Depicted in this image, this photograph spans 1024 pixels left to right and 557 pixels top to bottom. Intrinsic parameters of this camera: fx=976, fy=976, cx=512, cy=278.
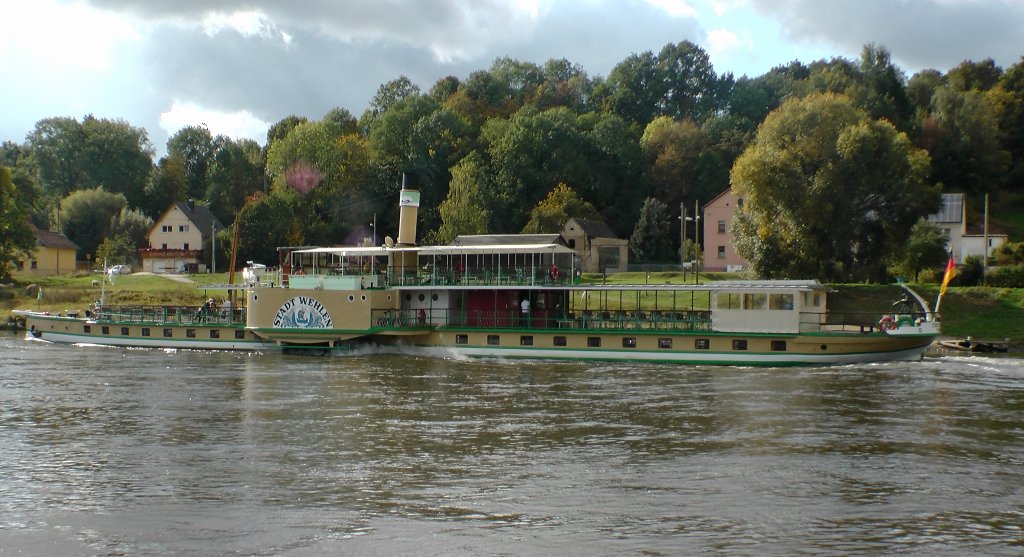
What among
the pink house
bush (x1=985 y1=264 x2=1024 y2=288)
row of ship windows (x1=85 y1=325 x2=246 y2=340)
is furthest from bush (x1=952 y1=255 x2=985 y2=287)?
row of ship windows (x1=85 y1=325 x2=246 y2=340)

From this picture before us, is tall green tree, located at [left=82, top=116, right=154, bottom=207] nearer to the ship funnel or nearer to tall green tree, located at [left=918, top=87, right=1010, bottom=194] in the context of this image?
the ship funnel

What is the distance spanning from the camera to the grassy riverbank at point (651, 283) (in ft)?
172

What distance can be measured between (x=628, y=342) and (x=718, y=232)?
150ft

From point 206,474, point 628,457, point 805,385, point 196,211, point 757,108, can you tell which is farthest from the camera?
point 757,108

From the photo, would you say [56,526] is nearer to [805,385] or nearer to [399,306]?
[805,385]

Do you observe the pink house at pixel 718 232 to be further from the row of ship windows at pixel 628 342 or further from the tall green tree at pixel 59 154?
the tall green tree at pixel 59 154

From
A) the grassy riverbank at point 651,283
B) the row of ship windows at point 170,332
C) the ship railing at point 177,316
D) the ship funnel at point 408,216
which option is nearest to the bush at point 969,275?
the grassy riverbank at point 651,283

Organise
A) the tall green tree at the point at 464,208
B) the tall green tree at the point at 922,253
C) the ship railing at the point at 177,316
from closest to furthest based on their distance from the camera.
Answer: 1. the ship railing at the point at 177,316
2. the tall green tree at the point at 922,253
3. the tall green tree at the point at 464,208

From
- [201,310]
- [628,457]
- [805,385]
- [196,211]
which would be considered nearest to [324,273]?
[201,310]

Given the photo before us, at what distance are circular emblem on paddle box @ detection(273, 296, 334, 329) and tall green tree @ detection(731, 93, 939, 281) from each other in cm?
2688

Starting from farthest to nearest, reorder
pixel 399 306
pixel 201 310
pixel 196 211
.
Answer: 1. pixel 196 211
2. pixel 201 310
3. pixel 399 306

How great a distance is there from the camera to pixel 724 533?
17.3m

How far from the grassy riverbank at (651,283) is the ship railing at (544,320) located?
31.4 feet

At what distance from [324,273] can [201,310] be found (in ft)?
25.5
